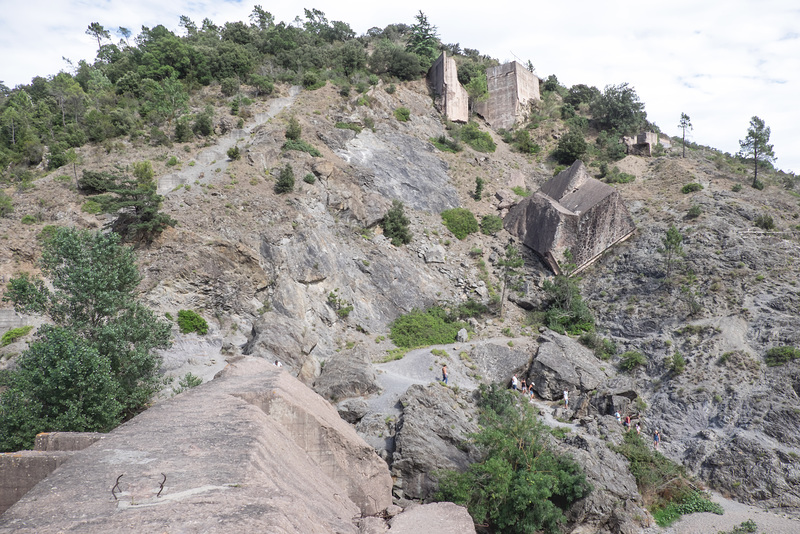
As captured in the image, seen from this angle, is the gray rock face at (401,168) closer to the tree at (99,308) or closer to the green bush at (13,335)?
the tree at (99,308)

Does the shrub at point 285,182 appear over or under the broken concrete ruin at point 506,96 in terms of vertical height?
under

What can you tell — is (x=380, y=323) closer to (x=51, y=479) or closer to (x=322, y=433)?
(x=322, y=433)

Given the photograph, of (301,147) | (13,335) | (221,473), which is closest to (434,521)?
(221,473)

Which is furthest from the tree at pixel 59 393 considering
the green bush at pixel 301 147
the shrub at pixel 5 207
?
the green bush at pixel 301 147

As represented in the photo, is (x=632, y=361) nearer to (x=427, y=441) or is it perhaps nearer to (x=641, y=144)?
(x=427, y=441)

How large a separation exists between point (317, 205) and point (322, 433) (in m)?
21.4

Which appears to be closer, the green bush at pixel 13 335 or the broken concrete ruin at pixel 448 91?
the green bush at pixel 13 335

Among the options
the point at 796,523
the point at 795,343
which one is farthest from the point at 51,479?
the point at 795,343

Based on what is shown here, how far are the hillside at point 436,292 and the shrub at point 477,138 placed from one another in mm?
7762

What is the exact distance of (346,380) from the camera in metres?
19.8

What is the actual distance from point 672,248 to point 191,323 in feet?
103

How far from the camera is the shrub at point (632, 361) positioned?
2541 centimetres

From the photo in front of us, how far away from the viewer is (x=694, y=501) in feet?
57.3

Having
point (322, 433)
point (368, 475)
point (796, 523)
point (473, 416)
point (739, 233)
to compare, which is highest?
point (739, 233)
